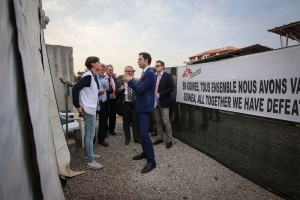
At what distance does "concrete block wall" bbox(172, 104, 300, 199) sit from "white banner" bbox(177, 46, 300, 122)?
0.19m

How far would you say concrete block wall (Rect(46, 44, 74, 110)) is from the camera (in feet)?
18.5

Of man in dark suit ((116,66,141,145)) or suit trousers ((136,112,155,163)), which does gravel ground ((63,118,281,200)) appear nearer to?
suit trousers ((136,112,155,163))

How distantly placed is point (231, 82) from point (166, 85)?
179 cm

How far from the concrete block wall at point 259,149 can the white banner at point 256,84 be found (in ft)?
0.61

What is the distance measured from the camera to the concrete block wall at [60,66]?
5.63m

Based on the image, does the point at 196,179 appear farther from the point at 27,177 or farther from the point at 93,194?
the point at 27,177

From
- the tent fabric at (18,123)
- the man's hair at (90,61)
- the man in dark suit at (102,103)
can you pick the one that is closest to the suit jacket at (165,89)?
the man in dark suit at (102,103)

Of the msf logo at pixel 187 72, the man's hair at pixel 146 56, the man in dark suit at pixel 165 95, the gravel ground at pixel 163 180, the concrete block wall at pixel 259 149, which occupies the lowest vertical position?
the gravel ground at pixel 163 180

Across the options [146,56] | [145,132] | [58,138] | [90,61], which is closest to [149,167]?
[145,132]

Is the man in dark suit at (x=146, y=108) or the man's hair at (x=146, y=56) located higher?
the man's hair at (x=146, y=56)

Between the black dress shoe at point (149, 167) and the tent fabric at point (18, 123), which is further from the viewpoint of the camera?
the black dress shoe at point (149, 167)

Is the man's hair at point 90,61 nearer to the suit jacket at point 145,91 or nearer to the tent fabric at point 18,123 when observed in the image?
the suit jacket at point 145,91

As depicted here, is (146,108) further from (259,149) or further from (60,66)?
(60,66)

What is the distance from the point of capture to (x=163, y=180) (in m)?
2.99
